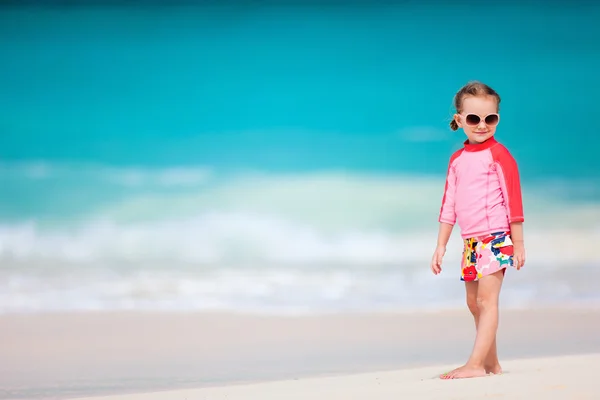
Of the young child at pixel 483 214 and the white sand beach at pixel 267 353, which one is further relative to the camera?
the white sand beach at pixel 267 353

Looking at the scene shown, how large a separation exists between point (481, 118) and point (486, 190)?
0.27m

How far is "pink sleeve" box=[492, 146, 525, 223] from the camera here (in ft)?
9.15

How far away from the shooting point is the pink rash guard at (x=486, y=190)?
2799 mm

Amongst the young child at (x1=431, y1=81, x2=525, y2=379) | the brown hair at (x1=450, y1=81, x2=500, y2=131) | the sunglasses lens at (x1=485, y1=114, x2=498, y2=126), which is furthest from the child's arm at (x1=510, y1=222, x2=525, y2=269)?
the brown hair at (x1=450, y1=81, x2=500, y2=131)

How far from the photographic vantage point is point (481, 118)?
2.91m

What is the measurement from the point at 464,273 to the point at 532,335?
2.42 meters

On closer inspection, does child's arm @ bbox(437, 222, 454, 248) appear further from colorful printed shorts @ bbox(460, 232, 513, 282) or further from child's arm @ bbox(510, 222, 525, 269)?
child's arm @ bbox(510, 222, 525, 269)

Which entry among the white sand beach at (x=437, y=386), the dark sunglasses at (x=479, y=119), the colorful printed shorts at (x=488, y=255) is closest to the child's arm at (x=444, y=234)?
the colorful printed shorts at (x=488, y=255)

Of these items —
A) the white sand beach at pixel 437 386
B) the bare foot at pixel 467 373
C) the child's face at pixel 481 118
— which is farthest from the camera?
the child's face at pixel 481 118

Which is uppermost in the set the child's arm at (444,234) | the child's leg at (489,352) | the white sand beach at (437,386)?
the child's arm at (444,234)

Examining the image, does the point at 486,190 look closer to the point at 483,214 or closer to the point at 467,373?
the point at 483,214

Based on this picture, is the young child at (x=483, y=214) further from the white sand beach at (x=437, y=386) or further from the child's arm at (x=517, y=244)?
the white sand beach at (x=437, y=386)

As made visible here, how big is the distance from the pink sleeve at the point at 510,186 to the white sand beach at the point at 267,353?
0.55 metres

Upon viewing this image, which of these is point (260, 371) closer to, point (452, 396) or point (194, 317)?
point (194, 317)
